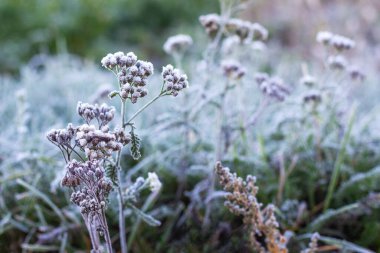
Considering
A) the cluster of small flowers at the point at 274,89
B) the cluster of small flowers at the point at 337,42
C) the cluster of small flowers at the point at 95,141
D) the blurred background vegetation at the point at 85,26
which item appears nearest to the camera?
the cluster of small flowers at the point at 95,141

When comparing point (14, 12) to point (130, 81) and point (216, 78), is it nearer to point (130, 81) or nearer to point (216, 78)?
point (216, 78)

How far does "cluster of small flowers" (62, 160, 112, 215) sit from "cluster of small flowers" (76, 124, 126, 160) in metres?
0.03

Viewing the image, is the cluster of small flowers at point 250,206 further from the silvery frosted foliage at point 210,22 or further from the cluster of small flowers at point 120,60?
the silvery frosted foliage at point 210,22

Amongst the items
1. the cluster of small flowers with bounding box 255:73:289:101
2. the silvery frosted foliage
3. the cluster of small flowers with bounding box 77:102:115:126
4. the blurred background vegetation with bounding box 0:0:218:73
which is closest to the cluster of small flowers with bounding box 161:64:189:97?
the cluster of small flowers with bounding box 77:102:115:126

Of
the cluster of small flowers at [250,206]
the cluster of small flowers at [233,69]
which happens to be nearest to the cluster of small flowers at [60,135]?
the cluster of small flowers at [250,206]

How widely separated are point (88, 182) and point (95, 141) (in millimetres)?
104

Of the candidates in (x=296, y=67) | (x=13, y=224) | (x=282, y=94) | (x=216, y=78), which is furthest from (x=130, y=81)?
(x=296, y=67)

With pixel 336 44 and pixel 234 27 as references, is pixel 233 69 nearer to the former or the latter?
pixel 234 27

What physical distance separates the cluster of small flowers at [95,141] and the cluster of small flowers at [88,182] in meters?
0.03

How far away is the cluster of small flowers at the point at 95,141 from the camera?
92cm

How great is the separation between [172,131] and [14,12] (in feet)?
12.5

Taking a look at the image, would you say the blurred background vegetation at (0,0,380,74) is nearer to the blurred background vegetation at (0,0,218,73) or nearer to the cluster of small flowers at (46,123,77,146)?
the blurred background vegetation at (0,0,218,73)

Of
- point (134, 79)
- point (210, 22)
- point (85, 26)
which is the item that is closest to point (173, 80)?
point (134, 79)

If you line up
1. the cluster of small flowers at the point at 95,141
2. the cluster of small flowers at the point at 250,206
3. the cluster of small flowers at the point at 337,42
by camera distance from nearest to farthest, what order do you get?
the cluster of small flowers at the point at 95,141 < the cluster of small flowers at the point at 250,206 < the cluster of small flowers at the point at 337,42
